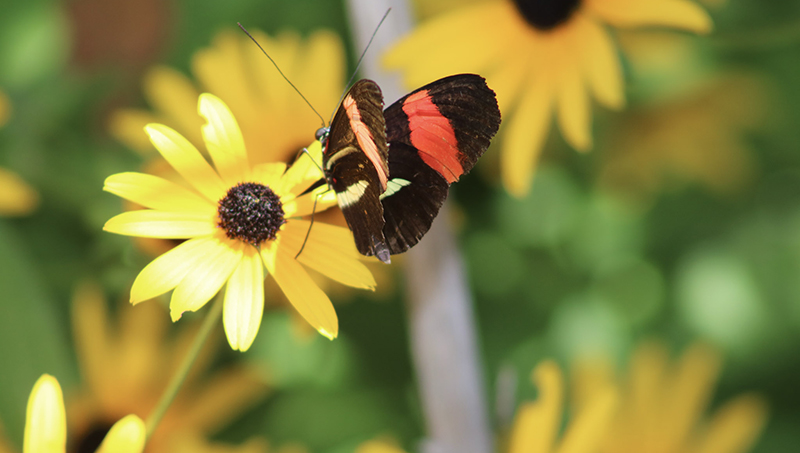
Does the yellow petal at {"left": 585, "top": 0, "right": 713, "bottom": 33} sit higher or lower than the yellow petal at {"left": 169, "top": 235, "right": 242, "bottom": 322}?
higher

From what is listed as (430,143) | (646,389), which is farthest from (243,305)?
(646,389)

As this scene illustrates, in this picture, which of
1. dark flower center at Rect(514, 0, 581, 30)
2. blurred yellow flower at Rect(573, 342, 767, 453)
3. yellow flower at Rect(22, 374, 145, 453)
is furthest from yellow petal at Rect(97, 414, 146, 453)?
blurred yellow flower at Rect(573, 342, 767, 453)

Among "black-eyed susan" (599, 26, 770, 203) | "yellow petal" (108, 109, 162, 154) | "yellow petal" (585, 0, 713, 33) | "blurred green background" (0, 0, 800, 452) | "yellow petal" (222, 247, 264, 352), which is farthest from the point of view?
"black-eyed susan" (599, 26, 770, 203)

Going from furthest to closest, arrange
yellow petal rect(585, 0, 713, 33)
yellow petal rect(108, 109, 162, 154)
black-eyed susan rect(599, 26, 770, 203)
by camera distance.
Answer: black-eyed susan rect(599, 26, 770, 203)
yellow petal rect(108, 109, 162, 154)
yellow petal rect(585, 0, 713, 33)

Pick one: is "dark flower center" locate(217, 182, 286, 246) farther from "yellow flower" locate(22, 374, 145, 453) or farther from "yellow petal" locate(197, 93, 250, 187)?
"yellow flower" locate(22, 374, 145, 453)

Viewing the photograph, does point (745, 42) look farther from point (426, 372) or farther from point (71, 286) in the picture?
point (71, 286)

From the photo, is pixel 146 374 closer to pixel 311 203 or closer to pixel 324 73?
Answer: pixel 324 73
